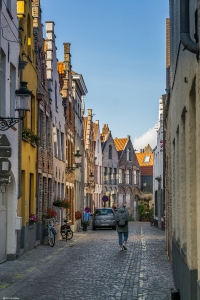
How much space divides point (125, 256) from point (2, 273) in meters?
5.95

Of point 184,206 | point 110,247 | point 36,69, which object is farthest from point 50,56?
point 184,206

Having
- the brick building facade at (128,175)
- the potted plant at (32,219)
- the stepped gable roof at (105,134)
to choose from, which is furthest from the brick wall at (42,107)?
the brick building facade at (128,175)

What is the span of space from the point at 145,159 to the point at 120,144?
7.86 meters

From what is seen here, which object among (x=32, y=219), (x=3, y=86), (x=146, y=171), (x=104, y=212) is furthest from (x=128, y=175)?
(x=3, y=86)

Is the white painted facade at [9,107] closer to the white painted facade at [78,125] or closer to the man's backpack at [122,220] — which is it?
the man's backpack at [122,220]

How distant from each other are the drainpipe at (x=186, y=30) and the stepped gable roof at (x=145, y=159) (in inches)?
2801

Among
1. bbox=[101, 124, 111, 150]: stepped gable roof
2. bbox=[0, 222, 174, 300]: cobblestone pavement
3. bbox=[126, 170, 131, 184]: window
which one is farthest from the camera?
bbox=[126, 170, 131, 184]: window

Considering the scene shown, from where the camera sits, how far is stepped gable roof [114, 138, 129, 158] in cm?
7150

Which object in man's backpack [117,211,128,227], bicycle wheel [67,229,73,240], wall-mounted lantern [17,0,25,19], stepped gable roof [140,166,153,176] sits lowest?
bicycle wheel [67,229,73,240]

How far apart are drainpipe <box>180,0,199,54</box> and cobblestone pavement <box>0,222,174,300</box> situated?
228 inches

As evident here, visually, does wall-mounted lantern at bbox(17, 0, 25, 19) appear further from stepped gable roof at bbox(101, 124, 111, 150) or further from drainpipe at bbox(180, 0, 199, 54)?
stepped gable roof at bbox(101, 124, 111, 150)

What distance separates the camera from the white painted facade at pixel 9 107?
15.8 metres

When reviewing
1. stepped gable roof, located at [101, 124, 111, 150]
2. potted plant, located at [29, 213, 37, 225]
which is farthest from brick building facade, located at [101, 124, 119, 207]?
potted plant, located at [29, 213, 37, 225]

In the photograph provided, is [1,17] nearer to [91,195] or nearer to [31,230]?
[31,230]
